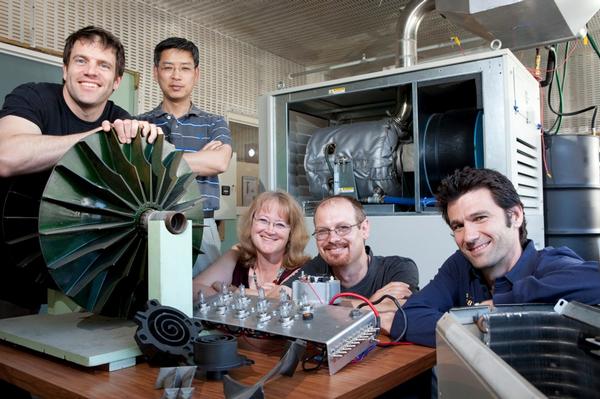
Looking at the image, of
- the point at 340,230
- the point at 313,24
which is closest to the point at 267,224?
the point at 340,230

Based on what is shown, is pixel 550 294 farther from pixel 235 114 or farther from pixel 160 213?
pixel 235 114

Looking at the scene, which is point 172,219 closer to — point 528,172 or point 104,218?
point 104,218

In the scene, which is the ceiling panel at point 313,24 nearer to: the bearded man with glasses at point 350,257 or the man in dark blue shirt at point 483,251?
the bearded man with glasses at point 350,257

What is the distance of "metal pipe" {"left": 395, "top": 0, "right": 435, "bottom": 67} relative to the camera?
116 inches

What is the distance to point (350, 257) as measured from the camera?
5.22 feet

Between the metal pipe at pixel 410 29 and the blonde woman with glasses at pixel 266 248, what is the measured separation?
60.1 inches

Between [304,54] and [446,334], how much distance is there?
4.75m

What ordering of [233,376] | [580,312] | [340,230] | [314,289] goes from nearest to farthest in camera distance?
[580,312]
[233,376]
[314,289]
[340,230]

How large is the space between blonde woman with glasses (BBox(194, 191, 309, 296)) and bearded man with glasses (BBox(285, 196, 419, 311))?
168mm

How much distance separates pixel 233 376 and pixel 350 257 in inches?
34.1

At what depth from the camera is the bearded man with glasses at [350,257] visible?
5.10 ft

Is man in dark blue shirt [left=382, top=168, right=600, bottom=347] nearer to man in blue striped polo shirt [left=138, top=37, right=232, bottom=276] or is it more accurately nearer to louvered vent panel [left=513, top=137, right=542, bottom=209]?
louvered vent panel [left=513, top=137, right=542, bottom=209]

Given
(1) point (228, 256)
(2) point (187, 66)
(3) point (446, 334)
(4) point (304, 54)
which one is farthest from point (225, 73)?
(3) point (446, 334)

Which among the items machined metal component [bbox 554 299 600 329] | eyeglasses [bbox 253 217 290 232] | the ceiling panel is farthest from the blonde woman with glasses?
the ceiling panel
